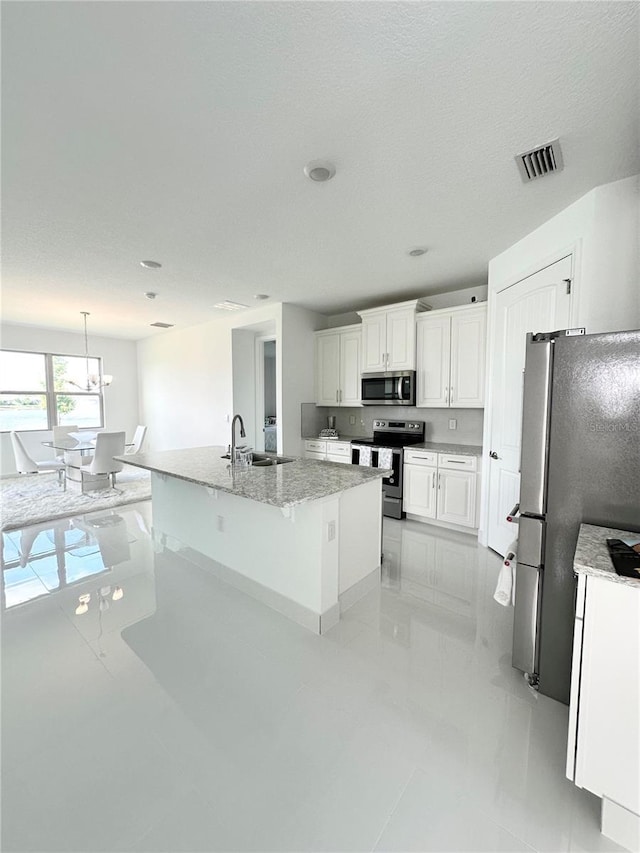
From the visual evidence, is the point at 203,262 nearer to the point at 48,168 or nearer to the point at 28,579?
the point at 48,168

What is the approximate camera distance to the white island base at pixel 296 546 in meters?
2.17

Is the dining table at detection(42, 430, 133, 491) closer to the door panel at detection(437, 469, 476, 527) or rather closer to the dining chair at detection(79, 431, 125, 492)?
the dining chair at detection(79, 431, 125, 492)

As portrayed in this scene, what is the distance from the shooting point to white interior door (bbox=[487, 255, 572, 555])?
262 cm

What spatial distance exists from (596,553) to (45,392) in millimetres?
8562

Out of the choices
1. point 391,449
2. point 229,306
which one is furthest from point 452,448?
point 229,306

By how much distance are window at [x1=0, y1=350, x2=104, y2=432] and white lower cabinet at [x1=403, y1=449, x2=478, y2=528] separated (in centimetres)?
592

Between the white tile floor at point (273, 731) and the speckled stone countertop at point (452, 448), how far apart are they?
1546 millimetres

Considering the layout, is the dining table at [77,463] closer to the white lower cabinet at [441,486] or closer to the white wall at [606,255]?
the white lower cabinet at [441,486]

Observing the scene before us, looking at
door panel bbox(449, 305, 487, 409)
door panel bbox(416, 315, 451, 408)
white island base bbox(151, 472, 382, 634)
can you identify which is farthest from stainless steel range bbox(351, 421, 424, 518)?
white island base bbox(151, 472, 382, 634)

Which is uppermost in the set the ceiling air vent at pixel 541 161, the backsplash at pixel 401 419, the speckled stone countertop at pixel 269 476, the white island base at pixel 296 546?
the ceiling air vent at pixel 541 161

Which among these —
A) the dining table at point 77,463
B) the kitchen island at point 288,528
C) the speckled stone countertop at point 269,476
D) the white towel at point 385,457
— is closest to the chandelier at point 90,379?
the dining table at point 77,463

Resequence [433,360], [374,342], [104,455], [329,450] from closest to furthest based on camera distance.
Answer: [433,360], [374,342], [329,450], [104,455]

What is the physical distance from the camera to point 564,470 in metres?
1.62

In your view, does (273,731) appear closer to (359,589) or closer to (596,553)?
(359,589)
